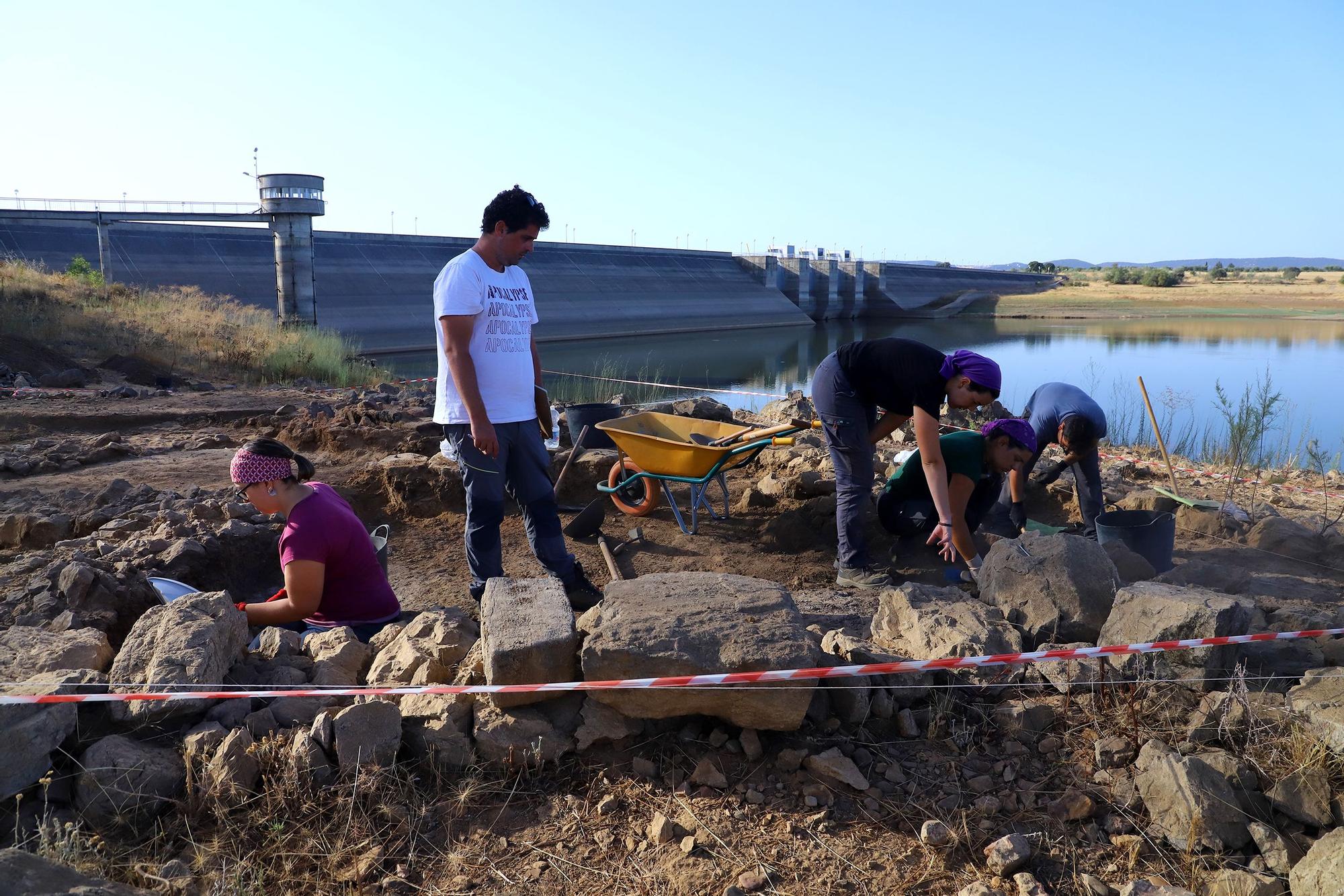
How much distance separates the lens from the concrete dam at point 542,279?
22.6 metres

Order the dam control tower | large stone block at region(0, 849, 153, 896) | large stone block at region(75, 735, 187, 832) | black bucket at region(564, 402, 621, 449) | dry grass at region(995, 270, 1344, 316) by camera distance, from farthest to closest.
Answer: dry grass at region(995, 270, 1344, 316) → the dam control tower → black bucket at region(564, 402, 621, 449) → large stone block at region(75, 735, 187, 832) → large stone block at region(0, 849, 153, 896)

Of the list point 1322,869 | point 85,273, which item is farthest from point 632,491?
point 85,273

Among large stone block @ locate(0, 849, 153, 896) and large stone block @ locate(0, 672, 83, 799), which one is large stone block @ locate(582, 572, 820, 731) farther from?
large stone block @ locate(0, 672, 83, 799)

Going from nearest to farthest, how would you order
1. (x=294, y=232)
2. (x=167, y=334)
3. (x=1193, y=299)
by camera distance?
1. (x=167, y=334)
2. (x=294, y=232)
3. (x=1193, y=299)

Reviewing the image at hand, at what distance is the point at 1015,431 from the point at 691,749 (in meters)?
2.38

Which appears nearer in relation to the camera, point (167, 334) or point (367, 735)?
point (367, 735)

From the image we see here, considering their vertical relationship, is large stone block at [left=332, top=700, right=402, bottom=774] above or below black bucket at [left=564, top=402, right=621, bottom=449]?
below

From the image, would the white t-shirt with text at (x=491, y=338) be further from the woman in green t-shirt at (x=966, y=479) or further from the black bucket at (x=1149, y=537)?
the black bucket at (x=1149, y=537)

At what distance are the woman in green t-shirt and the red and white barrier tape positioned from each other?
101 cm

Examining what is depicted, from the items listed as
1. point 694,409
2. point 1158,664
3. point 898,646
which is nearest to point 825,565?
point 898,646

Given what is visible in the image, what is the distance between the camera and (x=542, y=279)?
30.7 m

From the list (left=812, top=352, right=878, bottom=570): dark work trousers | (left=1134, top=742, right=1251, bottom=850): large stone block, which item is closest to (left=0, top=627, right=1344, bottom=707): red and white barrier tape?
(left=1134, top=742, right=1251, bottom=850): large stone block

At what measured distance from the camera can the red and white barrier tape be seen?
8.13 feet

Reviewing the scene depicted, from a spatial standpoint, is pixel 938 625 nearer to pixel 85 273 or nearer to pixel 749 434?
pixel 749 434
